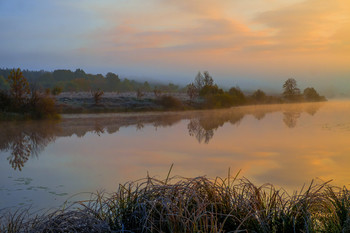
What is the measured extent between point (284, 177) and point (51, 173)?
5.75 meters

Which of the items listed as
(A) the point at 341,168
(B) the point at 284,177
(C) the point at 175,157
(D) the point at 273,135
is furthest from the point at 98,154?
(D) the point at 273,135

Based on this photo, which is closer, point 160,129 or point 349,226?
point 349,226

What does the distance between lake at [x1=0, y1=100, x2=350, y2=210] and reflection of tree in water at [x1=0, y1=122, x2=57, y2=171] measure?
0.03 metres

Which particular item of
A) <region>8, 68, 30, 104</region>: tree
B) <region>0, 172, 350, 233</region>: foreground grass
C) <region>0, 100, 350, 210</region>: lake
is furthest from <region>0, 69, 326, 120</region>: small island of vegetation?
<region>0, 172, 350, 233</region>: foreground grass

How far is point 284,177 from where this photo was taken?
852cm

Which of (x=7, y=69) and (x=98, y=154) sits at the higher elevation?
(x=7, y=69)

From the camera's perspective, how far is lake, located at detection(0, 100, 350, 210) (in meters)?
7.98

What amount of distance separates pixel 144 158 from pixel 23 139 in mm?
6508

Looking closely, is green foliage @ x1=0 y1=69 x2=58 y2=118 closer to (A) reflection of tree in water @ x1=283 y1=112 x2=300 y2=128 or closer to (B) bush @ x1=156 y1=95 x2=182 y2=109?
(B) bush @ x1=156 y1=95 x2=182 y2=109

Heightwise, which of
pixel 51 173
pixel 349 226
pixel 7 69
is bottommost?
pixel 51 173

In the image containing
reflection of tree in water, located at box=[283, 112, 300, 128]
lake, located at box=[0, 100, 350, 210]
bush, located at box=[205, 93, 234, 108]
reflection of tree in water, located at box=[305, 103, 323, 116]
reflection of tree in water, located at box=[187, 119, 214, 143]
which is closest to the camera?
lake, located at box=[0, 100, 350, 210]

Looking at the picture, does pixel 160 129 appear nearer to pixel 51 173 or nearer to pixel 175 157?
pixel 175 157

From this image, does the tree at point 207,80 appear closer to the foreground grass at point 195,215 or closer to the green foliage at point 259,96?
the green foliage at point 259,96

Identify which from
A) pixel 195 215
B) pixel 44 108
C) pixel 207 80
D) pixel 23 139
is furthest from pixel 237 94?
pixel 195 215
